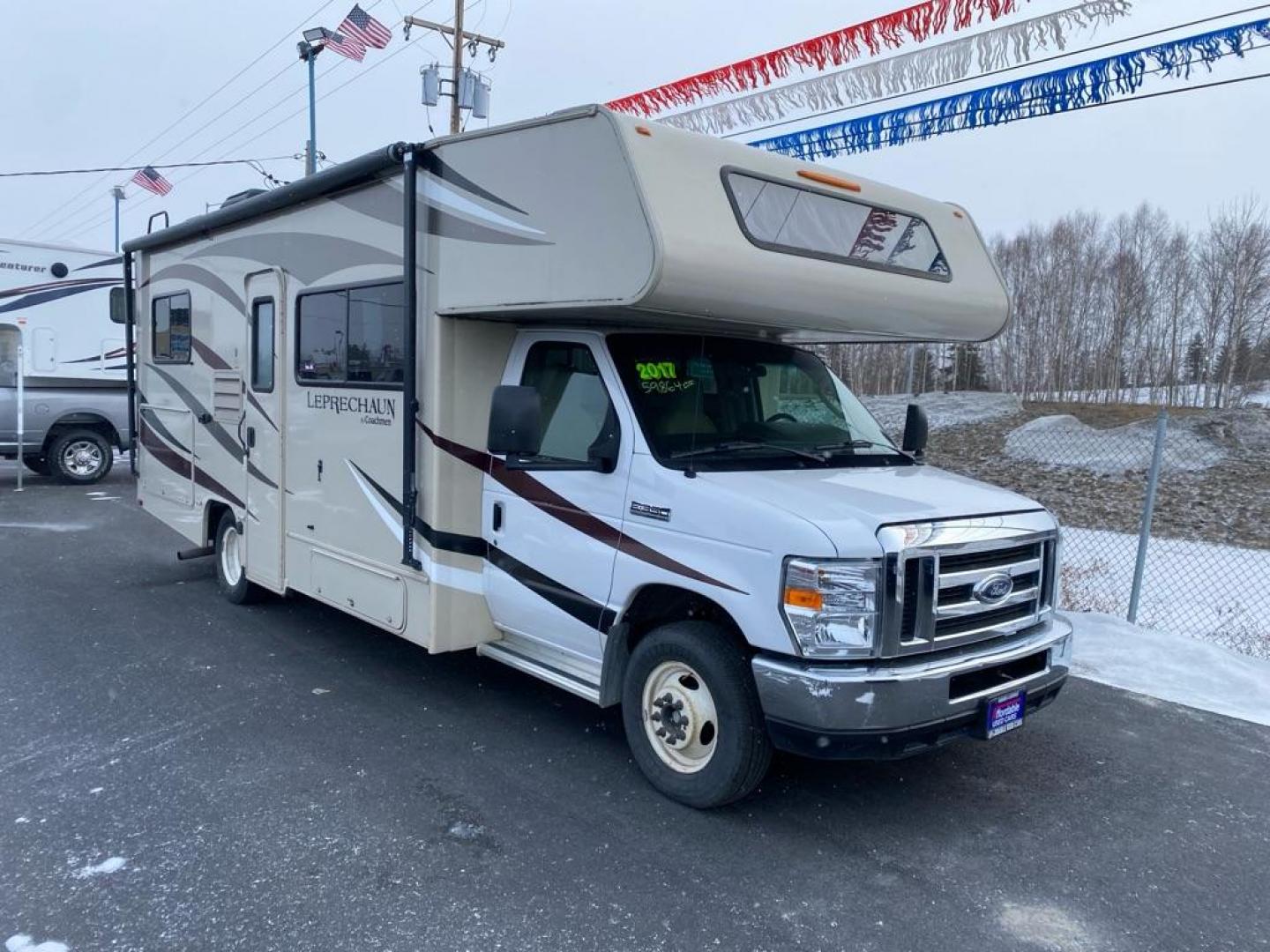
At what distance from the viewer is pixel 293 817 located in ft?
13.1

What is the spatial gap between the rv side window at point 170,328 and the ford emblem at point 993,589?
6486 millimetres

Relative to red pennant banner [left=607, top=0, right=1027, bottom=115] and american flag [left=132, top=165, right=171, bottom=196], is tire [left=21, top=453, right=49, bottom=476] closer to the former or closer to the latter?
red pennant banner [left=607, top=0, right=1027, bottom=115]

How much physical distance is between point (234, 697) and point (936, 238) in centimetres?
478

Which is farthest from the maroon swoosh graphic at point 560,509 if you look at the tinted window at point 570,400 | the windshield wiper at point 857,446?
the windshield wiper at point 857,446

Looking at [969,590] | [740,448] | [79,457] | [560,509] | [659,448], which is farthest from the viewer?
[79,457]

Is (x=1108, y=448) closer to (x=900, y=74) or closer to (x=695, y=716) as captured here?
(x=900, y=74)

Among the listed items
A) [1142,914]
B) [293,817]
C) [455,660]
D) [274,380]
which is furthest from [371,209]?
[1142,914]

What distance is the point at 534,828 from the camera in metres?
3.96

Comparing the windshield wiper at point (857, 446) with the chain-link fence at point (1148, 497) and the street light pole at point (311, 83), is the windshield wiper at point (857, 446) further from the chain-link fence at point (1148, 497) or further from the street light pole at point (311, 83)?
the street light pole at point (311, 83)

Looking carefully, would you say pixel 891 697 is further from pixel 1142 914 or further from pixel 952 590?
pixel 1142 914

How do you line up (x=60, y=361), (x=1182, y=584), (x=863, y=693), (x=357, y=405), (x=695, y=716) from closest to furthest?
(x=863, y=693) → (x=695, y=716) → (x=357, y=405) → (x=1182, y=584) → (x=60, y=361)

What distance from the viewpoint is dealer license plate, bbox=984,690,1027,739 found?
387cm

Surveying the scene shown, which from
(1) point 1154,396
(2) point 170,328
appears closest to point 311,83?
(2) point 170,328

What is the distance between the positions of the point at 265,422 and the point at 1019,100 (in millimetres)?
6678
